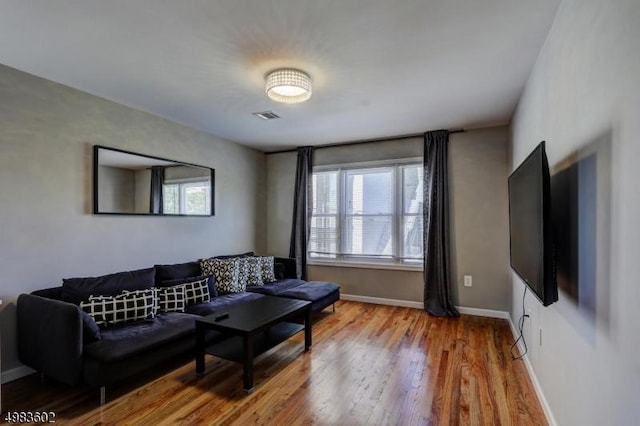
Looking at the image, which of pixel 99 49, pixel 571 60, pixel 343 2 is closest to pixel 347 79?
pixel 343 2

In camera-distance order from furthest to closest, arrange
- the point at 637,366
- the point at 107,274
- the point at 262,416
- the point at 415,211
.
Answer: the point at 415,211
the point at 107,274
the point at 262,416
the point at 637,366

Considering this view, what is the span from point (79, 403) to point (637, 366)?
3.06 metres

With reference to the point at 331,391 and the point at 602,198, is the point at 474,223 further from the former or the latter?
the point at 602,198

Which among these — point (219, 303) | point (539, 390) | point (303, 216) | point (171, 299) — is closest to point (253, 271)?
point (219, 303)

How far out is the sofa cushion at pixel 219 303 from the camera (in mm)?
3199

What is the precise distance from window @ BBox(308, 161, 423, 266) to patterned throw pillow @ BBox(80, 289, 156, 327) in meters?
2.80

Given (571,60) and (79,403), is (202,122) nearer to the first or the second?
(79,403)

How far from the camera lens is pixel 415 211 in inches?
181

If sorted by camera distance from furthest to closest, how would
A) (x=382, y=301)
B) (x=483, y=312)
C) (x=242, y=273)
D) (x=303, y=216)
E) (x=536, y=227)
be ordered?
(x=303, y=216)
(x=382, y=301)
(x=483, y=312)
(x=242, y=273)
(x=536, y=227)

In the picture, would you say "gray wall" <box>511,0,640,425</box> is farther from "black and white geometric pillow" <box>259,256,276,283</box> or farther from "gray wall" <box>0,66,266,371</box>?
"gray wall" <box>0,66,266,371</box>

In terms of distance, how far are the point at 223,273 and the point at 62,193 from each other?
1778 millimetres

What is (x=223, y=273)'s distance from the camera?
3906mm

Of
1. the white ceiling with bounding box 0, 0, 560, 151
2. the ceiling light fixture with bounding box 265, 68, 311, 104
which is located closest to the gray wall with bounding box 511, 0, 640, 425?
the white ceiling with bounding box 0, 0, 560, 151

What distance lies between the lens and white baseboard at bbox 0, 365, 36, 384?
2477mm
